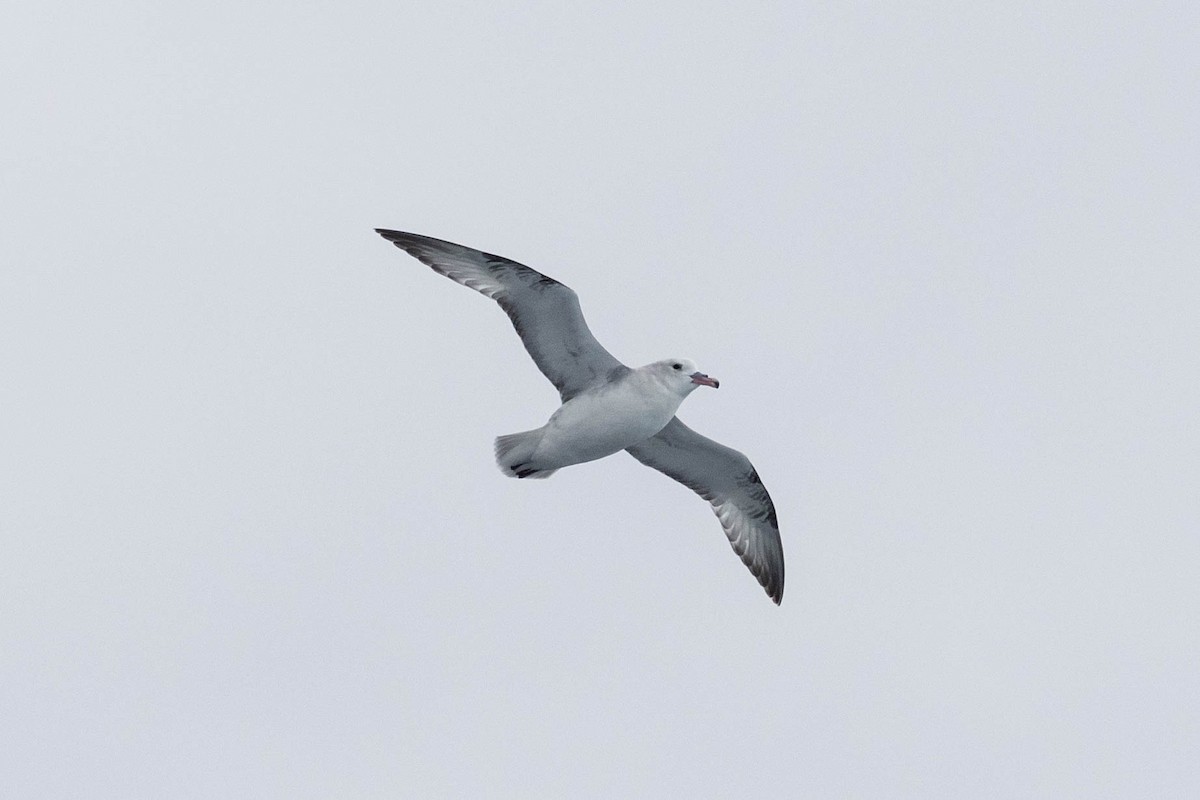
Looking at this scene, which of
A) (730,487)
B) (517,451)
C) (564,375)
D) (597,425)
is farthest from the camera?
(730,487)

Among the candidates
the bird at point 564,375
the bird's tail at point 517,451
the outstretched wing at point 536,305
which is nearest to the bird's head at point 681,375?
the bird at point 564,375

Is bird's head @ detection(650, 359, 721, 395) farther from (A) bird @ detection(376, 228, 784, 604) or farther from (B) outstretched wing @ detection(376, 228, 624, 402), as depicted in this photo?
(B) outstretched wing @ detection(376, 228, 624, 402)

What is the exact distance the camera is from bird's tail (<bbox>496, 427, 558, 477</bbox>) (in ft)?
58.3

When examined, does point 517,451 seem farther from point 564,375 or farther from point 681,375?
point 681,375

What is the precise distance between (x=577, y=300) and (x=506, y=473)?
193 cm

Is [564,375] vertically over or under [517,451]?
over

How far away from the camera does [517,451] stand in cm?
1781

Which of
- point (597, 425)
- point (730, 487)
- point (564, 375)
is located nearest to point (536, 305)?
point (564, 375)

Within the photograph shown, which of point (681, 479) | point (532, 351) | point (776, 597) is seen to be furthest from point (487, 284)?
point (776, 597)

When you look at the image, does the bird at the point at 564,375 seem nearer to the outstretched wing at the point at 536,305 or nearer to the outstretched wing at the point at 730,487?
the outstretched wing at the point at 536,305

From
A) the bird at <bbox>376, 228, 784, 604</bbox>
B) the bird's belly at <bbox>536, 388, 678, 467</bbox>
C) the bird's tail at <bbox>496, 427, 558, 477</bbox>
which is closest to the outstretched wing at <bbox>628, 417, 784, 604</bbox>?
the bird at <bbox>376, 228, 784, 604</bbox>

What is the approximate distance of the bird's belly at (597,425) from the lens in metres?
17.4

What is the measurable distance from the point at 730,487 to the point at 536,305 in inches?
163

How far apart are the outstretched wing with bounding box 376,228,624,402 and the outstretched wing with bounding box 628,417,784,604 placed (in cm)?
175
